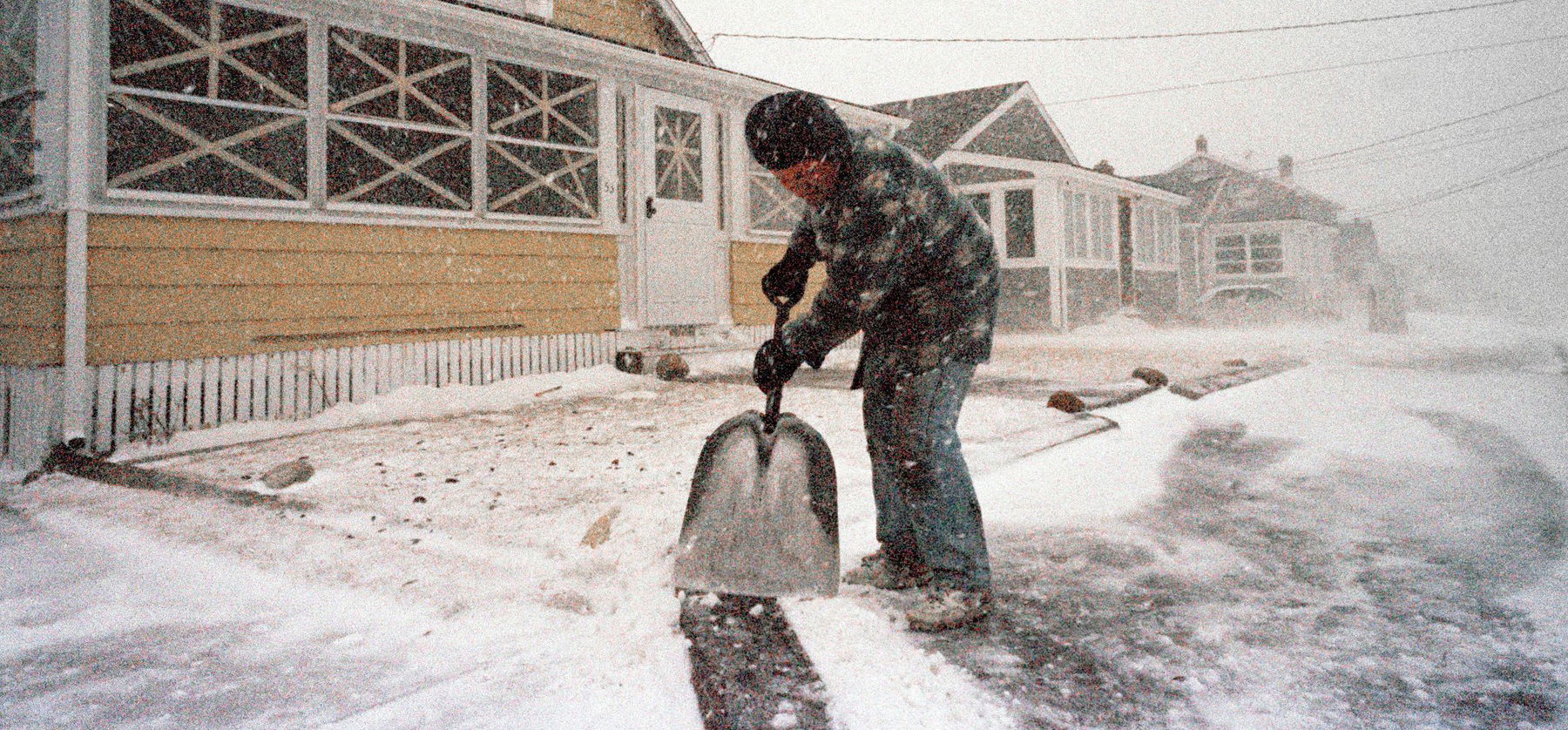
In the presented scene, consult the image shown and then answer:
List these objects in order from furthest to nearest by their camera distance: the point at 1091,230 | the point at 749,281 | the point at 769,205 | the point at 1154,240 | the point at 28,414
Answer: the point at 1154,240
the point at 1091,230
the point at 769,205
the point at 749,281
the point at 28,414

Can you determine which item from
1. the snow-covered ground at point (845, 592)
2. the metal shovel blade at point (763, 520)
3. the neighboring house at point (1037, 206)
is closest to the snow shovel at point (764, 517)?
the metal shovel blade at point (763, 520)

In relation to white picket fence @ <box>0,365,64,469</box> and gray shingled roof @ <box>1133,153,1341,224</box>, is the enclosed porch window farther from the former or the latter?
white picket fence @ <box>0,365,64,469</box>

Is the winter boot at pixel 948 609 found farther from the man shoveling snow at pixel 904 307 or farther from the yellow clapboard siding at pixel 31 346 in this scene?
the yellow clapboard siding at pixel 31 346

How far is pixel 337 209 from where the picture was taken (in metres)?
Result: 6.27

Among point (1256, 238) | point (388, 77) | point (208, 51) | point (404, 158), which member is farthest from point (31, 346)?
point (1256, 238)

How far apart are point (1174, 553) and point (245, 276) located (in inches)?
249

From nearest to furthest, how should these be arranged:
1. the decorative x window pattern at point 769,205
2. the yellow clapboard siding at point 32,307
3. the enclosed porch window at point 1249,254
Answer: the yellow clapboard siding at point 32,307, the decorative x window pattern at point 769,205, the enclosed porch window at point 1249,254

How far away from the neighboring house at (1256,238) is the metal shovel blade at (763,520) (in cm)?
2837

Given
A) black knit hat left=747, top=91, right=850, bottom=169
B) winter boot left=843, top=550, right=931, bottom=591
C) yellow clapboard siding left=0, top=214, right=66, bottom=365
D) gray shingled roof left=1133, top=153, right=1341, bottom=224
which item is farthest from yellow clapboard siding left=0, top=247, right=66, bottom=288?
gray shingled roof left=1133, top=153, right=1341, bottom=224

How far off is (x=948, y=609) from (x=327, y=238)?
6.09 m

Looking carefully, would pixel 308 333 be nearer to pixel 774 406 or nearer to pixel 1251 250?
pixel 774 406

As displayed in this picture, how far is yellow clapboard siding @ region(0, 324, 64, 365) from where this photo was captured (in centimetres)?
485

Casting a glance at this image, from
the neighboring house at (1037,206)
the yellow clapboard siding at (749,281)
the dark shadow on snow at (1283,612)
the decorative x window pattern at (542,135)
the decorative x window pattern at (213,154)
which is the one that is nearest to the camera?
the dark shadow on snow at (1283,612)

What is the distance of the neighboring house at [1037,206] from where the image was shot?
56.1ft
